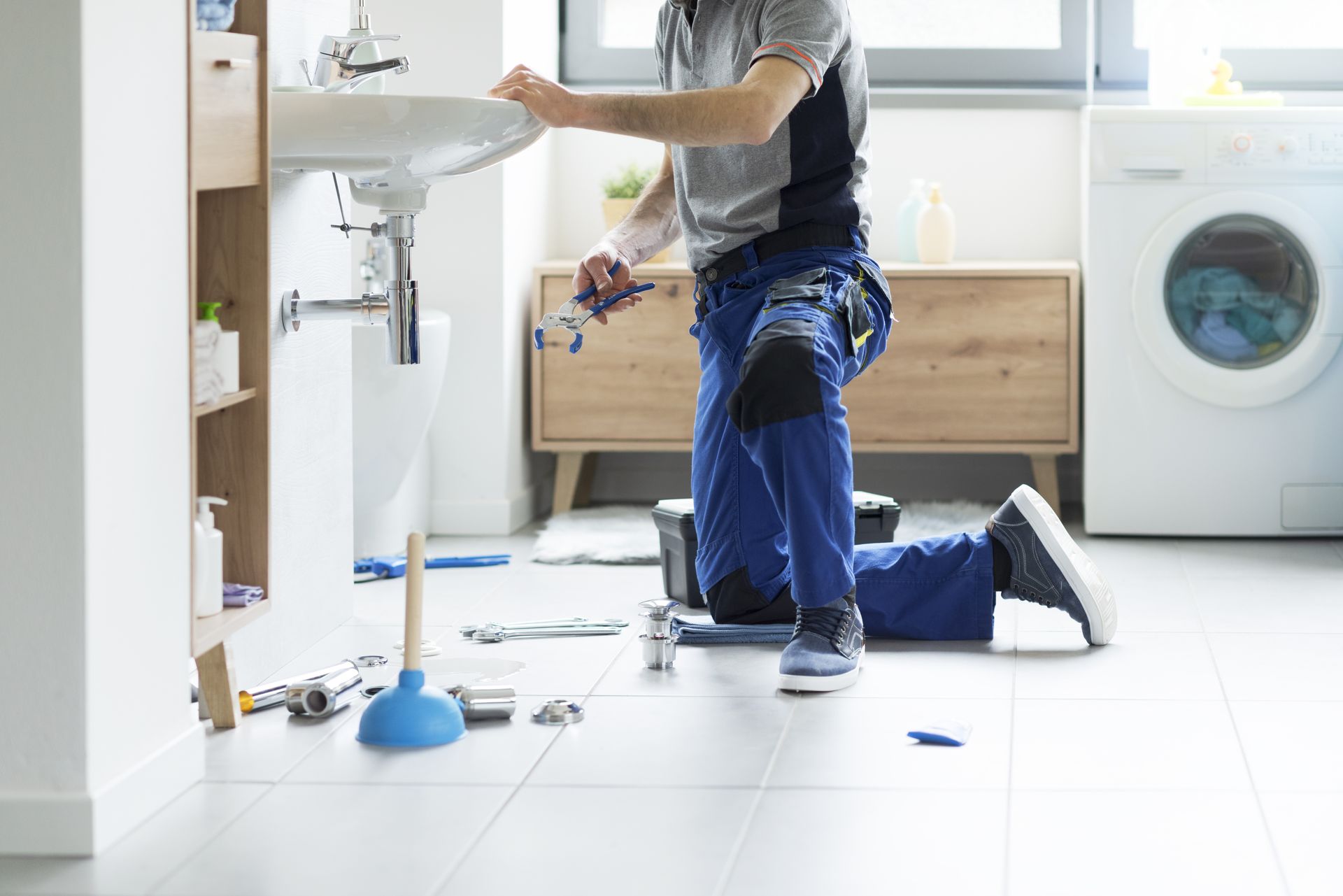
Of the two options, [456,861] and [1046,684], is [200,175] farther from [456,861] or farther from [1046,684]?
[1046,684]

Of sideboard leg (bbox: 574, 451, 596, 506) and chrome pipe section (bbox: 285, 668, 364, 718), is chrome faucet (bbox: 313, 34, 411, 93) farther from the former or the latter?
sideboard leg (bbox: 574, 451, 596, 506)

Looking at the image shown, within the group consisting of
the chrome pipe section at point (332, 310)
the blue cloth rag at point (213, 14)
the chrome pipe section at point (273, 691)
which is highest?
the blue cloth rag at point (213, 14)

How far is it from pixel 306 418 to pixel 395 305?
0.97ft

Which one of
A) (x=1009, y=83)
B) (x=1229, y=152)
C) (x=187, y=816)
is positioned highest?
(x=1009, y=83)

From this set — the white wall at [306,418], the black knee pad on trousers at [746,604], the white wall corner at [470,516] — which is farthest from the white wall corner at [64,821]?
the white wall corner at [470,516]

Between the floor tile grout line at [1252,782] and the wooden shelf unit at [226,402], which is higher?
the wooden shelf unit at [226,402]

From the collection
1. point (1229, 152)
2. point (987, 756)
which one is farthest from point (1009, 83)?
point (987, 756)

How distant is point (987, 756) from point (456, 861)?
0.67m

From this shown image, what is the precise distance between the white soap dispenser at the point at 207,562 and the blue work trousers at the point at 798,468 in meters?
0.73

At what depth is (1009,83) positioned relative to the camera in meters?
4.14

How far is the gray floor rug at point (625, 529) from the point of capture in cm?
329

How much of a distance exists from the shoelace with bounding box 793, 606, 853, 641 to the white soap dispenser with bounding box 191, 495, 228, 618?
2.62 ft

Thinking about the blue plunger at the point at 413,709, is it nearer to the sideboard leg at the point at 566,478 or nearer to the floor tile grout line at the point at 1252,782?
the floor tile grout line at the point at 1252,782

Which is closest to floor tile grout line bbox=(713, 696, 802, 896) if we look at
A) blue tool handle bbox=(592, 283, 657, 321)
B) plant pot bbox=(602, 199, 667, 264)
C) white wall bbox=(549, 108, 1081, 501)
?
blue tool handle bbox=(592, 283, 657, 321)
